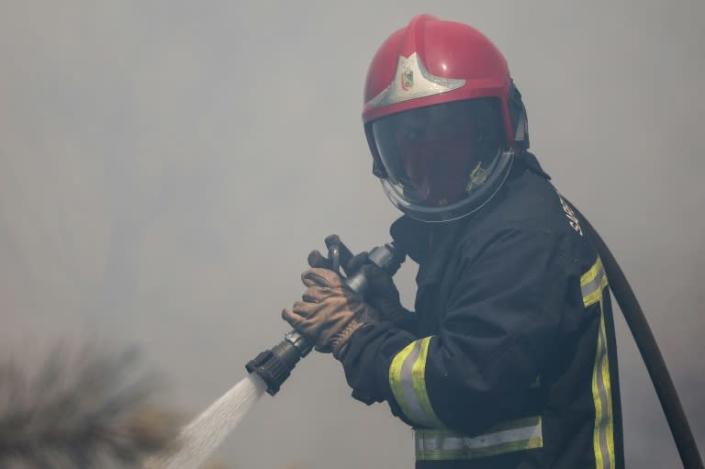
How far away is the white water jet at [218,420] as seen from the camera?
2020 millimetres

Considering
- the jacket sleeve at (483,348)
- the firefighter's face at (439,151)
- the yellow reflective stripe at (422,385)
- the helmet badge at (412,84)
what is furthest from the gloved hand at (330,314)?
the helmet badge at (412,84)

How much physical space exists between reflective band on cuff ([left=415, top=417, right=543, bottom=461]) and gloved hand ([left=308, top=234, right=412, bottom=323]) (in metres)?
0.35

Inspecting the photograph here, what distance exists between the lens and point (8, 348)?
85cm

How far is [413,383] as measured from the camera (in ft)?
6.40

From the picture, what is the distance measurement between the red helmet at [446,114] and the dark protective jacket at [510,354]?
108 mm

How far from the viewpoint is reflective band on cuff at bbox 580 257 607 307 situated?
2.04m

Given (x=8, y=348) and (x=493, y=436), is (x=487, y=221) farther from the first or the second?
(x=8, y=348)

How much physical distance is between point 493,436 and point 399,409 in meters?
0.24

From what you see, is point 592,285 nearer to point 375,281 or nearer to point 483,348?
point 483,348

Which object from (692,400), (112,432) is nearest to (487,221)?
(112,432)

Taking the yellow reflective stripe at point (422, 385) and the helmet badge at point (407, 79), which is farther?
the helmet badge at point (407, 79)

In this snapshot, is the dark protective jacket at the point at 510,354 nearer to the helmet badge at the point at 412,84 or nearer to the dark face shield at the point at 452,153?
the dark face shield at the point at 452,153

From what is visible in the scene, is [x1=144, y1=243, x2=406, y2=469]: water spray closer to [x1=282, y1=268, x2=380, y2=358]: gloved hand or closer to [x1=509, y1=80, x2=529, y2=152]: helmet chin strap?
[x1=282, y1=268, x2=380, y2=358]: gloved hand

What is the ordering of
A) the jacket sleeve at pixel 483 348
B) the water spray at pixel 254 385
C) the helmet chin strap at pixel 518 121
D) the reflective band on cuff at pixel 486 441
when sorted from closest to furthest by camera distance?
the jacket sleeve at pixel 483 348 < the reflective band on cuff at pixel 486 441 < the water spray at pixel 254 385 < the helmet chin strap at pixel 518 121
